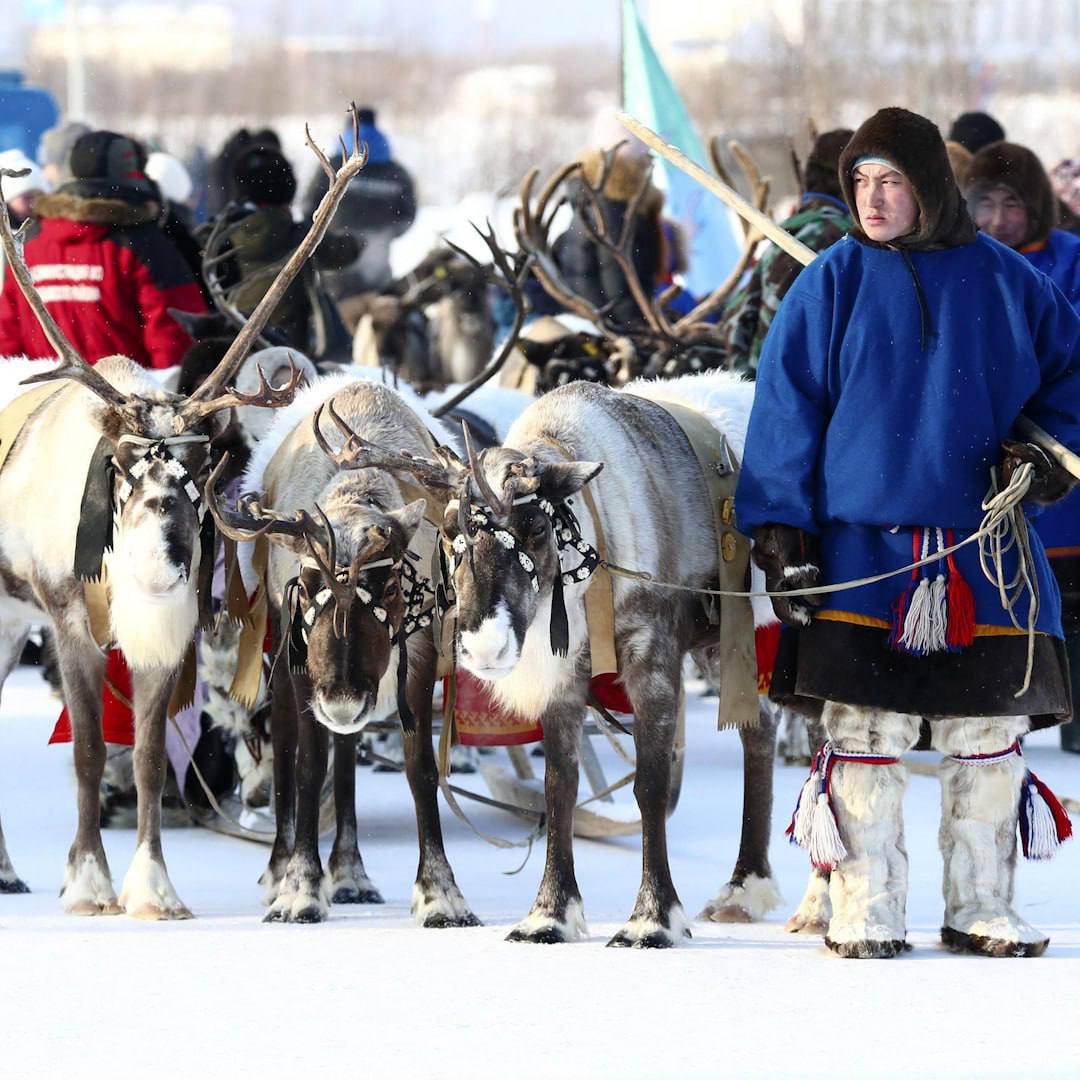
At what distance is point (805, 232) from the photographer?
7574mm

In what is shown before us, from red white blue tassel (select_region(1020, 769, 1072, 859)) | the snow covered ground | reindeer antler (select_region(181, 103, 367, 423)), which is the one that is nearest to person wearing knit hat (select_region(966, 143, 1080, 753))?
the snow covered ground

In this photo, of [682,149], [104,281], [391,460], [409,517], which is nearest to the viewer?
[391,460]

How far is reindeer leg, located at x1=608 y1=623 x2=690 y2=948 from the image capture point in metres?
5.27

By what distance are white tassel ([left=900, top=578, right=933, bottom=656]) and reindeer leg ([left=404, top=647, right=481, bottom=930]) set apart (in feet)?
4.31

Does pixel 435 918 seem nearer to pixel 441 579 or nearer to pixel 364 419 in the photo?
pixel 441 579

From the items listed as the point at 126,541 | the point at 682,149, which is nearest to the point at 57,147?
the point at 682,149

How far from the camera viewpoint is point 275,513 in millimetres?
5590

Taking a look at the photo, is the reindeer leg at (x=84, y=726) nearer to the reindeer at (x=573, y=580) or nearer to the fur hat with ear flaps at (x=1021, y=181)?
the reindeer at (x=573, y=580)

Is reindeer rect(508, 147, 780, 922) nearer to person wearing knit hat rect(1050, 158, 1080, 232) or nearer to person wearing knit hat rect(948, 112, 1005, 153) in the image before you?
person wearing knit hat rect(948, 112, 1005, 153)

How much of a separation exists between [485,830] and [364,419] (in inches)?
65.4

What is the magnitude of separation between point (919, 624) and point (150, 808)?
2062 millimetres

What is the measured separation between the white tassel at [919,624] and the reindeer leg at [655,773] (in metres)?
0.64

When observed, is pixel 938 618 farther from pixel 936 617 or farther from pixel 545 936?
pixel 545 936

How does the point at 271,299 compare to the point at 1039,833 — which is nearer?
the point at 1039,833
